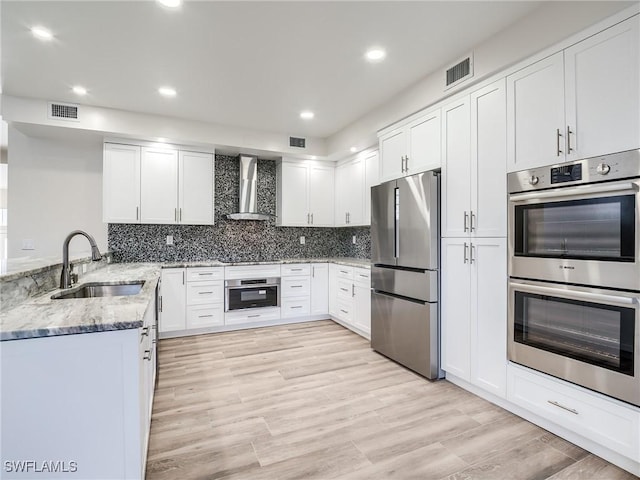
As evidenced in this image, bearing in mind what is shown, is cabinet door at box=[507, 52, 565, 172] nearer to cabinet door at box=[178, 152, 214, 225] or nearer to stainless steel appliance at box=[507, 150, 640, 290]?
stainless steel appliance at box=[507, 150, 640, 290]

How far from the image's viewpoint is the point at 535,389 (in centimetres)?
215

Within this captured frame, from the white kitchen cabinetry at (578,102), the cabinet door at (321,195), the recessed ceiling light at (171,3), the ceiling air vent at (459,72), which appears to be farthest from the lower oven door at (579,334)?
the cabinet door at (321,195)

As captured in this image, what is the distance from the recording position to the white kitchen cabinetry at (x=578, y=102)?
5.60 feet

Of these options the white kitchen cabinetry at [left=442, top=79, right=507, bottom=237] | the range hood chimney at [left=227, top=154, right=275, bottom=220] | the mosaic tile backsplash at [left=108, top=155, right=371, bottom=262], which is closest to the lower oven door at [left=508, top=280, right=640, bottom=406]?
the white kitchen cabinetry at [left=442, top=79, right=507, bottom=237]

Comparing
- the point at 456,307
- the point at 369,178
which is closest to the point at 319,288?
the point at 369,178

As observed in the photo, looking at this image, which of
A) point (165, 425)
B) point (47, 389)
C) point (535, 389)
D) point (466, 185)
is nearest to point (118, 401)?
point (47, 389)

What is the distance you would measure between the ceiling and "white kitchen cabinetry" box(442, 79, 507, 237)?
457 mm

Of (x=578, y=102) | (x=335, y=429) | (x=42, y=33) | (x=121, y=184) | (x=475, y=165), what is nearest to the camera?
(x=578, y=102)

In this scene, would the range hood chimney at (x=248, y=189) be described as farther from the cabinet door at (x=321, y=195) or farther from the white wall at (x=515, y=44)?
the white wall at (x=515, y=44)

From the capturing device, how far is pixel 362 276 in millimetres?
4020

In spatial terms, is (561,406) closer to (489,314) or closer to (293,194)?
(489,314)

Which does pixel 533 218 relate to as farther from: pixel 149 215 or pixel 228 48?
pixel 149 215

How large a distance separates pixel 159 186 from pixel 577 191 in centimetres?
415

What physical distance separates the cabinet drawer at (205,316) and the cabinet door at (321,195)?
5.98 ft
